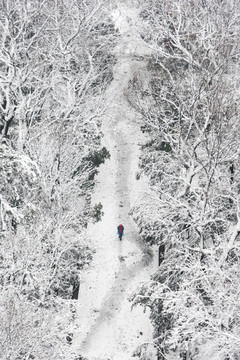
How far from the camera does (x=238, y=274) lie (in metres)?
16.3

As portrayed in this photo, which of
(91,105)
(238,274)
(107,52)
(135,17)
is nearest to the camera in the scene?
(238,274)

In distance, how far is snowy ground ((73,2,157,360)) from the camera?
74.0 feet

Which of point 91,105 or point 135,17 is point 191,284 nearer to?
point 91,105

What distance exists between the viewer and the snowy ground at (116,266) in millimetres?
22547

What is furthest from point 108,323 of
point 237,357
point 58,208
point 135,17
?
point 135,17

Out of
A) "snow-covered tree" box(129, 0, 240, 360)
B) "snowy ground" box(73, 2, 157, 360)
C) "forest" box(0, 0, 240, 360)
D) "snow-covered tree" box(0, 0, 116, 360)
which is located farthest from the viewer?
"snowy ground" box(73, 2, 157, 360)

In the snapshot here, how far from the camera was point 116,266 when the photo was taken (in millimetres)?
26844

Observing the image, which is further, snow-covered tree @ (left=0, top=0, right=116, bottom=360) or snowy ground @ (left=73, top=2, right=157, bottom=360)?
snowy ground @ (left=73, top=2, right=157, bottom=360)

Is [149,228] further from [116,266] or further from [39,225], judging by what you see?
[116,266]

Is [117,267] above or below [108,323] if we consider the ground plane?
above

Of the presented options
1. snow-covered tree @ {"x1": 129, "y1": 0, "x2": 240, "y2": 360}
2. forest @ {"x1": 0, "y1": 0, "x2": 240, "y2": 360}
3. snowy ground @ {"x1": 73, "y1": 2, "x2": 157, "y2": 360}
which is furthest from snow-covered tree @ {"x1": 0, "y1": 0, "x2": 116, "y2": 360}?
snow-covered tree @ {"x1": 129, "y1": 0, "x2": 240, "y2": 360}

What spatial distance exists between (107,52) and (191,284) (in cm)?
2540

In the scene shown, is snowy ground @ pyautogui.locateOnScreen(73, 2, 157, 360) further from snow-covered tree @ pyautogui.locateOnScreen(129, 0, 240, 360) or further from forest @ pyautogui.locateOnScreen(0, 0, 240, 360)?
snow-covered tree @ pyautogui.locateOnScreen(129, 0, 240, 360)

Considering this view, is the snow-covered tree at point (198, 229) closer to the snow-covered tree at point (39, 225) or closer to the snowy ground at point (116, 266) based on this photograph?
the snowy ground at point (116, 266)
